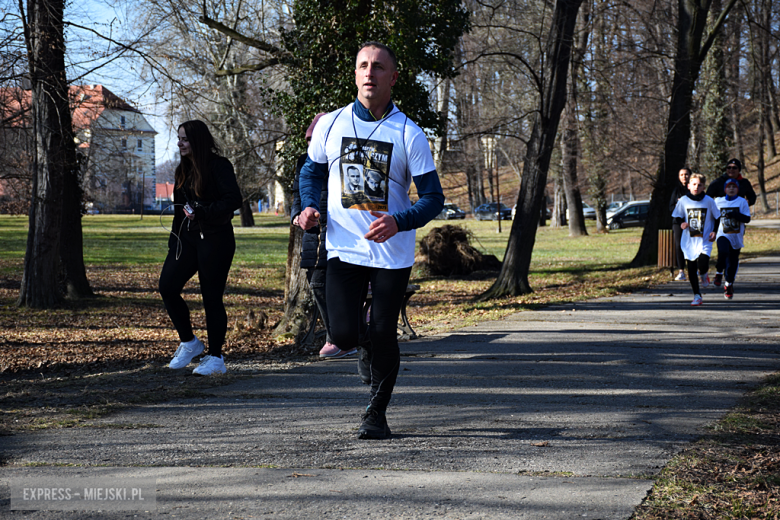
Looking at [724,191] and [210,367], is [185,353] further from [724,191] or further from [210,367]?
[724,191]

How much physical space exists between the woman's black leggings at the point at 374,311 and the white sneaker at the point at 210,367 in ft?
7.56

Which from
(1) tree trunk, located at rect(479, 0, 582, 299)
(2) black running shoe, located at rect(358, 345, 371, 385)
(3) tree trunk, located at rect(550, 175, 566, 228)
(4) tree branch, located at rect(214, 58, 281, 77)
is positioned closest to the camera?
(2) black running shoe, located at rect(358, 345, 371, 385)

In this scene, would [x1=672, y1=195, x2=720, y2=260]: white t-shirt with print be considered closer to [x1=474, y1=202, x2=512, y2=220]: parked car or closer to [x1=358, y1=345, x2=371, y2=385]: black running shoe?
[x1=358, y1=345, x2=371, y2=385]: black running shoe

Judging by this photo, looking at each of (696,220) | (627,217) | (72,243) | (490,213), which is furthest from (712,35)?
(490,213)

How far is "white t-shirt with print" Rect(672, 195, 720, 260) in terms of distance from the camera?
11.1 meters

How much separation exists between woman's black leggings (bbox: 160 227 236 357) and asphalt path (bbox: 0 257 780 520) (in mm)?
473

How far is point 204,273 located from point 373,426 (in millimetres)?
2578

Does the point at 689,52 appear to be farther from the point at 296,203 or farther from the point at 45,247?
the point at 296,203

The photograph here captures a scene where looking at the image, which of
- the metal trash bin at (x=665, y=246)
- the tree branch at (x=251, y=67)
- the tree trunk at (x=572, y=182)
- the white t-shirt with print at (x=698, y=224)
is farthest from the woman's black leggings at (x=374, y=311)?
the tree trunk at (x=572, y=182)

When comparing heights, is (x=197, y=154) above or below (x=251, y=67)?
below

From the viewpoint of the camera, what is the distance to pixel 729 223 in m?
11.8

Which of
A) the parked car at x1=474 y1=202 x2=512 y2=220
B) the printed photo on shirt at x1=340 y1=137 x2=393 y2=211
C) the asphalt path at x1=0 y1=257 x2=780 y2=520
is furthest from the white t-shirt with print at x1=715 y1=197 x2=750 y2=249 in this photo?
the parked car at x1=474 y1=202 x2=512 y2=220

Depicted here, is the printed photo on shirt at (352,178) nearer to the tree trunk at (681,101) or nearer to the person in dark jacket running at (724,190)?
the person in dark jacket running at (724,190)

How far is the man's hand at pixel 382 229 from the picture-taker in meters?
3.87
